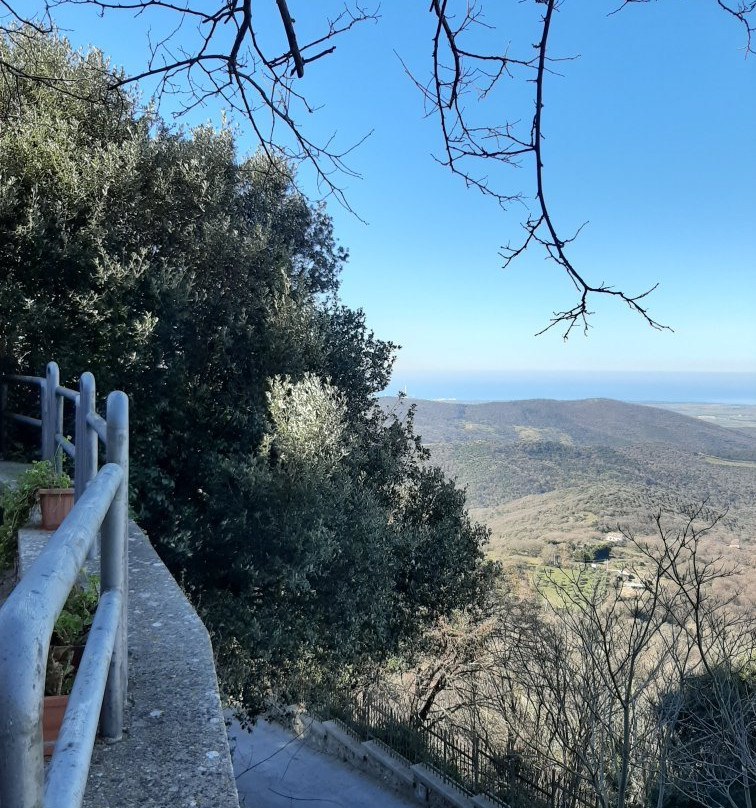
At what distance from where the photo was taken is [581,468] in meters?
60.9

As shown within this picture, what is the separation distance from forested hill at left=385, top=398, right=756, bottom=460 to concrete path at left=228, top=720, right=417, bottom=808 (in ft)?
189

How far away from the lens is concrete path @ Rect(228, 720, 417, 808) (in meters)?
11.0

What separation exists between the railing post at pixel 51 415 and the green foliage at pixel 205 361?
117 inches

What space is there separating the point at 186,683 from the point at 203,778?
0.51 metres

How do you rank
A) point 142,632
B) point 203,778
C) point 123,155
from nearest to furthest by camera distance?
point 203,778, point 142,632, point 123,155

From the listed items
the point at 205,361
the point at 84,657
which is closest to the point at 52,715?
the point at 84,657

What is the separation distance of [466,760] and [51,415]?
9087 mm

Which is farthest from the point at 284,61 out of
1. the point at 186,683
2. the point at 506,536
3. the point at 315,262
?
the point at 506,536

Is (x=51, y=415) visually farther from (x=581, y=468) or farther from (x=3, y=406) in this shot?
(x=581, y=468)

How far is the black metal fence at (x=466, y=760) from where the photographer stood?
9.70 metres

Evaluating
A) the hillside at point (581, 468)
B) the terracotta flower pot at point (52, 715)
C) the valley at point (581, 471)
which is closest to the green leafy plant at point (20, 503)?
the terracotta flower pot at point (52, 715)

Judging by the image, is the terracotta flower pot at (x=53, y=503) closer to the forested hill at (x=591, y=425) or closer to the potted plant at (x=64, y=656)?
the potted plant at (x=64, y=656)

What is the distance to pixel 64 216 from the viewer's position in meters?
8.10

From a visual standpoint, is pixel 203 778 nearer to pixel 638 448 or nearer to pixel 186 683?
pixel 186 683
